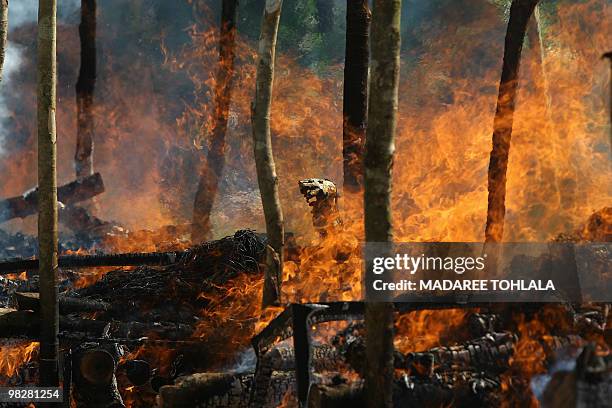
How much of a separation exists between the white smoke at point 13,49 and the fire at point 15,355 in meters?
9.94

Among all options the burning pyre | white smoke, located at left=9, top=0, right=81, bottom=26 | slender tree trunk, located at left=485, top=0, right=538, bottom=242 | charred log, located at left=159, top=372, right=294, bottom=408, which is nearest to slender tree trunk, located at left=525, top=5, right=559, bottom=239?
the burning pyre

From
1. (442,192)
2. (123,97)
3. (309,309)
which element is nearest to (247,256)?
(309,309)

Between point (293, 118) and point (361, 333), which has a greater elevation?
point (293, 118)

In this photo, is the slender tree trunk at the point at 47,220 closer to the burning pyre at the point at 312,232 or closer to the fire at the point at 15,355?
the burning pyre at the point at 312,232

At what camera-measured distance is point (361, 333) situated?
766cm

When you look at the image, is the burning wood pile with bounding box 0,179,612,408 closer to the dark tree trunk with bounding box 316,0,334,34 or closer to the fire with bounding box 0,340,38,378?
the fire with bounding box 0,340,38,378

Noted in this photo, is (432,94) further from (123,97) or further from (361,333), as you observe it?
(361,333)

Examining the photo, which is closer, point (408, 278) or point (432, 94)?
point (408, 278)

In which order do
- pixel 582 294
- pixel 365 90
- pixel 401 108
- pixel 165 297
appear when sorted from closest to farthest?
pixel 582 294
pixel 165 297
pixel 365 90
pixel 401 108

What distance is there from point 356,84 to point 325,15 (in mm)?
8125

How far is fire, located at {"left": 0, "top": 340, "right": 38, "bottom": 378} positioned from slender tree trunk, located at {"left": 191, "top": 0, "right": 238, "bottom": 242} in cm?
589

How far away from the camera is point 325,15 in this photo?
18.3 metres

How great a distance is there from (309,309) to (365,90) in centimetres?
511

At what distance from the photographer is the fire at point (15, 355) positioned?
8812 mm
